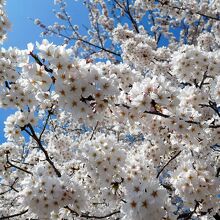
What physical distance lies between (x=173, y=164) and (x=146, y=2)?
6773mm

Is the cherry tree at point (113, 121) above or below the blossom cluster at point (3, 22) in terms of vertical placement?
below

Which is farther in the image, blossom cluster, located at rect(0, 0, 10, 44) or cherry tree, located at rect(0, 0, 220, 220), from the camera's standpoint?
blossom cluster, located at rect(0, 0, 10, 44)

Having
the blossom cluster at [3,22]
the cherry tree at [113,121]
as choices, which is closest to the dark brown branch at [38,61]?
the cherry tree at [113,121]

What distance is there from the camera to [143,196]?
3.94m

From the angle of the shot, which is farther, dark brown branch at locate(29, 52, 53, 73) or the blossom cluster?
the blossom cluster

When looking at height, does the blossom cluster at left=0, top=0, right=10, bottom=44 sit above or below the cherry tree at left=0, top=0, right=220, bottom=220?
above

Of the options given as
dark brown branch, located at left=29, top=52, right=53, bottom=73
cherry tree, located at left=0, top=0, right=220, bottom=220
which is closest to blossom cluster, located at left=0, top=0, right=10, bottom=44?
cherry tree, located at left=0, top=0, right=220, bottom=220

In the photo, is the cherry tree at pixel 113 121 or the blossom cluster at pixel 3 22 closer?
the cherry tree at pixel 113 121

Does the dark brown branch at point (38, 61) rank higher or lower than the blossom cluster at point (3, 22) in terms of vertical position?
lower

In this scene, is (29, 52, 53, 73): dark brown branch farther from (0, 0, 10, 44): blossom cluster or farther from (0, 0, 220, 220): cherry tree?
→ (0, 0, 10, 44): blossom cluster

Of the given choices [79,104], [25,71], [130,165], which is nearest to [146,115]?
[130,165]

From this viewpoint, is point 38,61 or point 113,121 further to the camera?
point 113,121

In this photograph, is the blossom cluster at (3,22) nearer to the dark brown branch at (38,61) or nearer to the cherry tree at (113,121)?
the cherry tree at (113,121)

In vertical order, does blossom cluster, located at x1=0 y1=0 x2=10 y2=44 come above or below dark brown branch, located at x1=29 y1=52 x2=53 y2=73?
above
